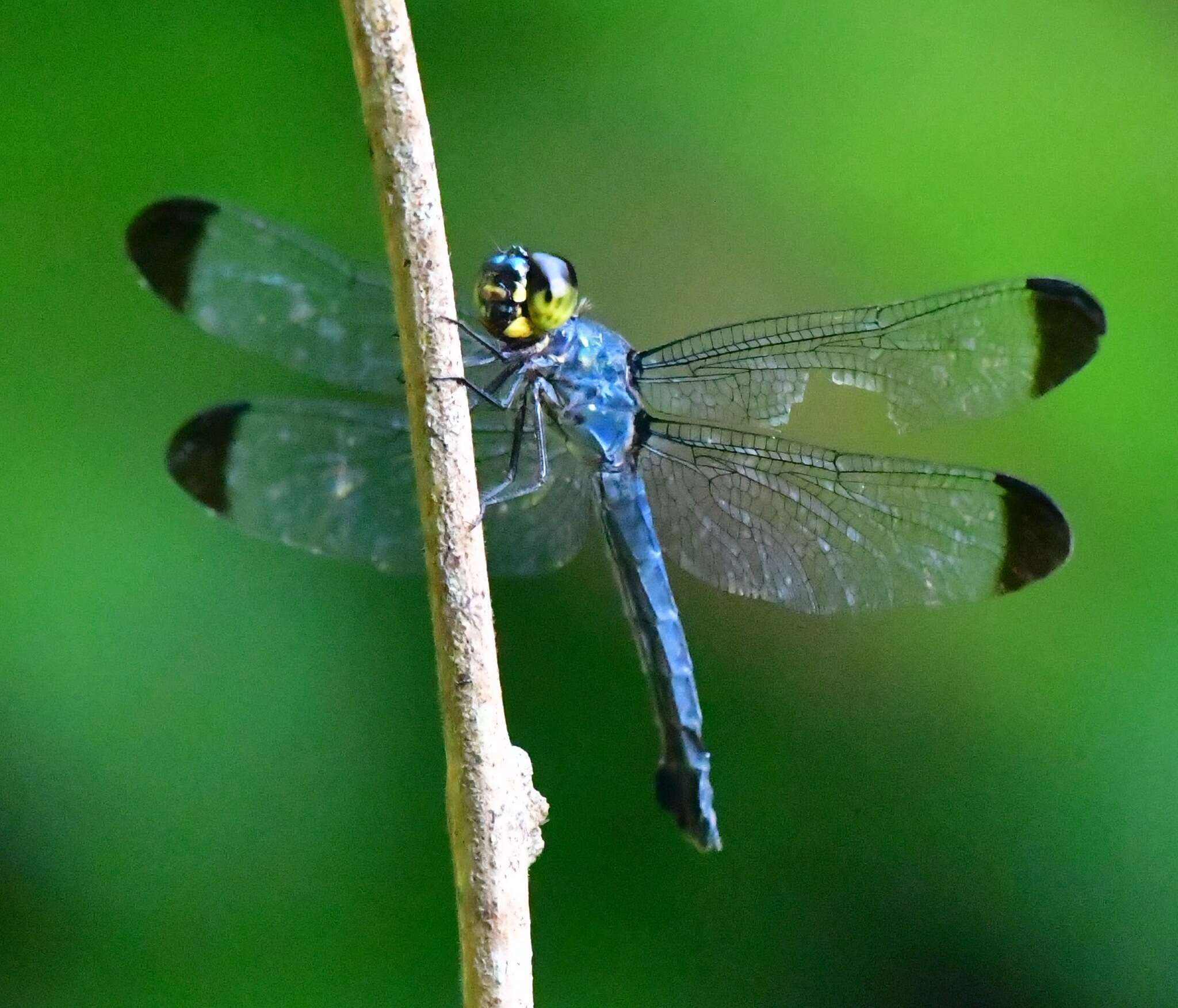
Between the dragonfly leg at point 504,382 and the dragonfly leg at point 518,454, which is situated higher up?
the dragonfly leg at point 504,382

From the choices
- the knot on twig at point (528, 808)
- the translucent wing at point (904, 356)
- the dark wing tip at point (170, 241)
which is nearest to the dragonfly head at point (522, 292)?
the translucent wing at point (904, 356)

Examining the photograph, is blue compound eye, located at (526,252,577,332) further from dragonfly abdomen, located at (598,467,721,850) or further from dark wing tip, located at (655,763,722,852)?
dark wing tip, located at (655,763,722,852)

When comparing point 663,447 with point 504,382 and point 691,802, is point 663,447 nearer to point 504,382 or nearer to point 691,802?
point 504,382

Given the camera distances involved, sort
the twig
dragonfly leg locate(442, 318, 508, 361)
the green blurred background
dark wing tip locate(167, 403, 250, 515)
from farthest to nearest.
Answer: the green blurred background, dark wing tip locate(167, 403, 250, 515), dragonfly leg locate(442, 318, 508, 361), the twig

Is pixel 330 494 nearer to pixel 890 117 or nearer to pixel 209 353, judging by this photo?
pixel 209 353

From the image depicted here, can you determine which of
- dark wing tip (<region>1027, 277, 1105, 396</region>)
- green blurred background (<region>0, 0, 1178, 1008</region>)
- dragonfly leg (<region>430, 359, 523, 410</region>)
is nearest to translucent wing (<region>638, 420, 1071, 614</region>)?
dark wing tip (<region>1027, 277, 1105, 396</region>)

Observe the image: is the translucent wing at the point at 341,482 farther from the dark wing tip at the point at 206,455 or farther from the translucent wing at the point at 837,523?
the translucent wing at the point at 837,523

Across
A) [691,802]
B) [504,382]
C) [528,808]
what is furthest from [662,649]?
[528,808]
